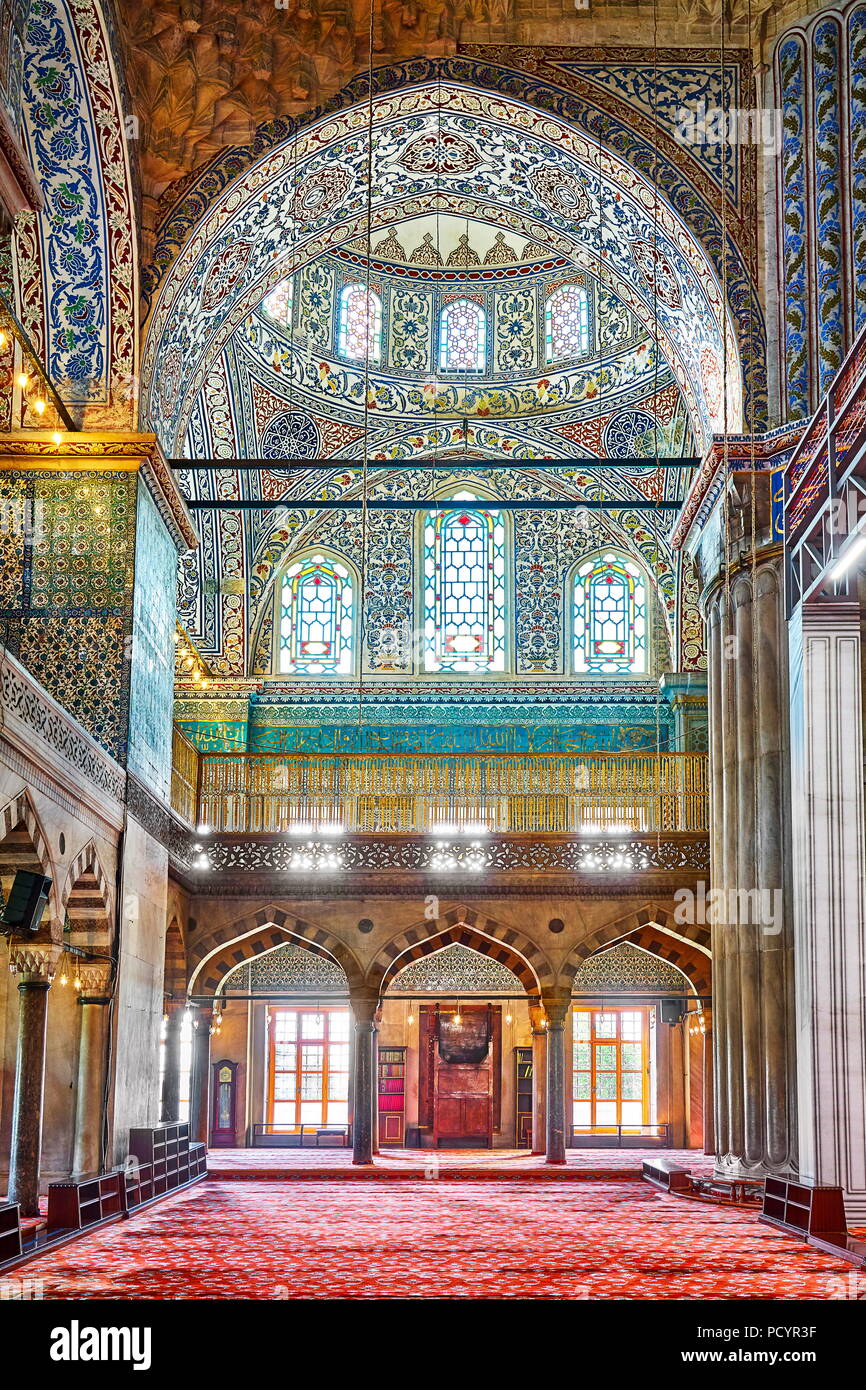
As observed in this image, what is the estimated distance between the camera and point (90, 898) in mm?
12102

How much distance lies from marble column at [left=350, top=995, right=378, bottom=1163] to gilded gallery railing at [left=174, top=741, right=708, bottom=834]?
1817mm

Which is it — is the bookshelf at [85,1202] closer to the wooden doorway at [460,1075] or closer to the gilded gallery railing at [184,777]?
the gilded gallery railing at [184,777]

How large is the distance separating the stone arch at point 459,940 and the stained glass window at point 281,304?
740 centimetres

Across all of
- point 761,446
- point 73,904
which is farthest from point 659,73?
point 73,904

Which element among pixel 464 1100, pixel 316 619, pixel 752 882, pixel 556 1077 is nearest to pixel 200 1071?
pixel 556 1077

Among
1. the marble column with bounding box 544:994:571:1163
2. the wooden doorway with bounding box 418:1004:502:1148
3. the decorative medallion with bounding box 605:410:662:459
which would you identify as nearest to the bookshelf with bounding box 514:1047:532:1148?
the wooden doorway with bounding box 418:1004:502:1148

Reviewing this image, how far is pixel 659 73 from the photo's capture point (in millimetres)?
14055

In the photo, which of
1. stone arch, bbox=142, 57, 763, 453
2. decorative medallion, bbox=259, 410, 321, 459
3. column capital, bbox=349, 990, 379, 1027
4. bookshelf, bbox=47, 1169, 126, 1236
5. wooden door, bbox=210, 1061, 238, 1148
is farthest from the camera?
wooden door, bbox=210, 1061, 238, 1148

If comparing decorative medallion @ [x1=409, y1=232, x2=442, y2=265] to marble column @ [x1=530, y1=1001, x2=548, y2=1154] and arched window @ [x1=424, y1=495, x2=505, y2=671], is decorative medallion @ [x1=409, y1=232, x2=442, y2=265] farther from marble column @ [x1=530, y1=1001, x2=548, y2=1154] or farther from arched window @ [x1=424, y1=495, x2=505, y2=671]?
marble column @ [x1=530, y1=1001, x2=548, y2=1154]

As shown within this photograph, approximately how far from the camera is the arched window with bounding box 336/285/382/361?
1980 centimetres
